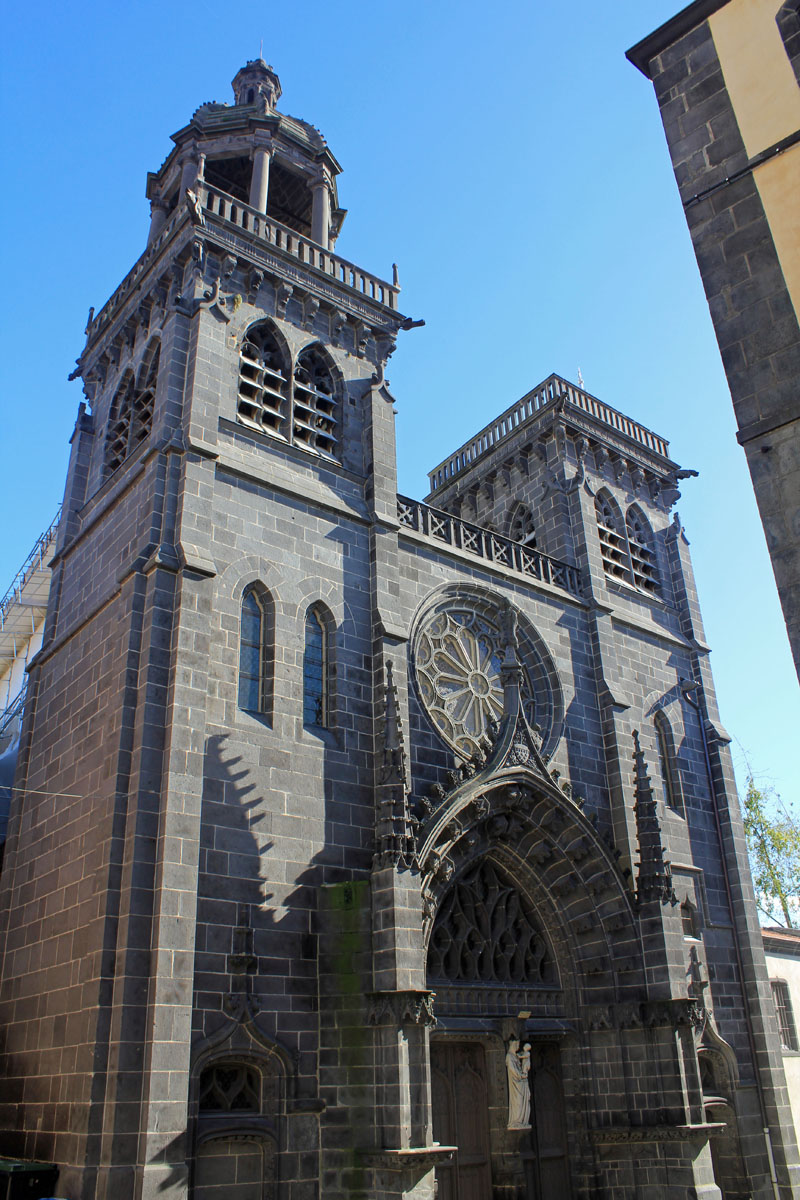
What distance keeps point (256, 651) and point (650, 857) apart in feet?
27.7

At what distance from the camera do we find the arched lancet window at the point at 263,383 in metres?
18.4

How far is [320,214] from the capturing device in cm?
2248

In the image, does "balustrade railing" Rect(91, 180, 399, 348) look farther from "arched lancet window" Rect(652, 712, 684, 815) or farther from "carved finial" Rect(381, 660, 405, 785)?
"arched lancet window" Rect(652, 712, 684, 815)

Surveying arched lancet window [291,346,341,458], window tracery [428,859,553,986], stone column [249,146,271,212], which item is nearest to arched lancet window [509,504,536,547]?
arched lancet window [291,346,341,458]

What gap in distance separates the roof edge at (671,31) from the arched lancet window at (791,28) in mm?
1037

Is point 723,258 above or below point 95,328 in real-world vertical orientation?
below

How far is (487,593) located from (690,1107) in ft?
33.3

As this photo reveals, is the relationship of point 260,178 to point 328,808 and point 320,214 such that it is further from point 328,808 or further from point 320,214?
point 328,808

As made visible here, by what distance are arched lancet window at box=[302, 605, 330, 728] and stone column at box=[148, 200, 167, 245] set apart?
10.7 meters

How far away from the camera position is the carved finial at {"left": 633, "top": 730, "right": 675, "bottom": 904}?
59.7 feet

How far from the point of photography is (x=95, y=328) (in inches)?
869

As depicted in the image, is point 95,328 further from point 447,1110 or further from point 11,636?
point 447,1110

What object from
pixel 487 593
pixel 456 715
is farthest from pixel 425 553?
pixel 456 715

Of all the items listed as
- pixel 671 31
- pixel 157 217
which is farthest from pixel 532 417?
pixel 671 31
